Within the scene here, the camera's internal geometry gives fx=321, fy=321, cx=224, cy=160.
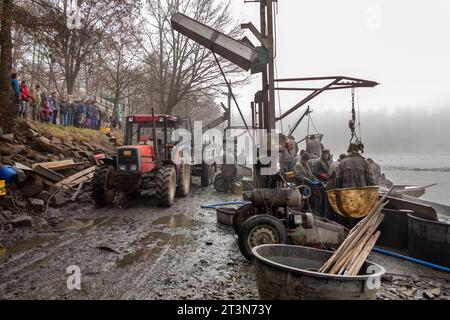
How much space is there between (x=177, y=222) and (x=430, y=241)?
495 centimetres

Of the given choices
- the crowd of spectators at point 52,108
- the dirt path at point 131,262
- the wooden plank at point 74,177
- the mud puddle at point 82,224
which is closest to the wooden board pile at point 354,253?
the dirt path at point 131,262

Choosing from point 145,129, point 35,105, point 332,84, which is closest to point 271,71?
point 332,84

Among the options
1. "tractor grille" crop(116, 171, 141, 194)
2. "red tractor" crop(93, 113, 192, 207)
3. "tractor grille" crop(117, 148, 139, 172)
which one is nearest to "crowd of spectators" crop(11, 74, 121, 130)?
"red tractor" crop(93, 113, 192, 207)

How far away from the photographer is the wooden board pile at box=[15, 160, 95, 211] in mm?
8133

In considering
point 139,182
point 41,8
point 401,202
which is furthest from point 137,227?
point 41,8

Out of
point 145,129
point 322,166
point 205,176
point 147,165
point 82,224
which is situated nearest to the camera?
point 82,224

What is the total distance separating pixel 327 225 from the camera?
5320mm

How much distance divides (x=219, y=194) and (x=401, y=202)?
21.8ft

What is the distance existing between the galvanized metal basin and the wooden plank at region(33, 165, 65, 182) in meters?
7.73

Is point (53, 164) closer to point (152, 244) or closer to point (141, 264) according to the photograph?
point (152, 244)

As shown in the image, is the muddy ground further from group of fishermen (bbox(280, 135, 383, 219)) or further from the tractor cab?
the tractor cab

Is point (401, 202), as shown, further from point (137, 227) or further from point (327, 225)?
point (137, 227)

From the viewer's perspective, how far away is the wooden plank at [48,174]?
8.70 m

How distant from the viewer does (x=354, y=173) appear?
6.15 m
